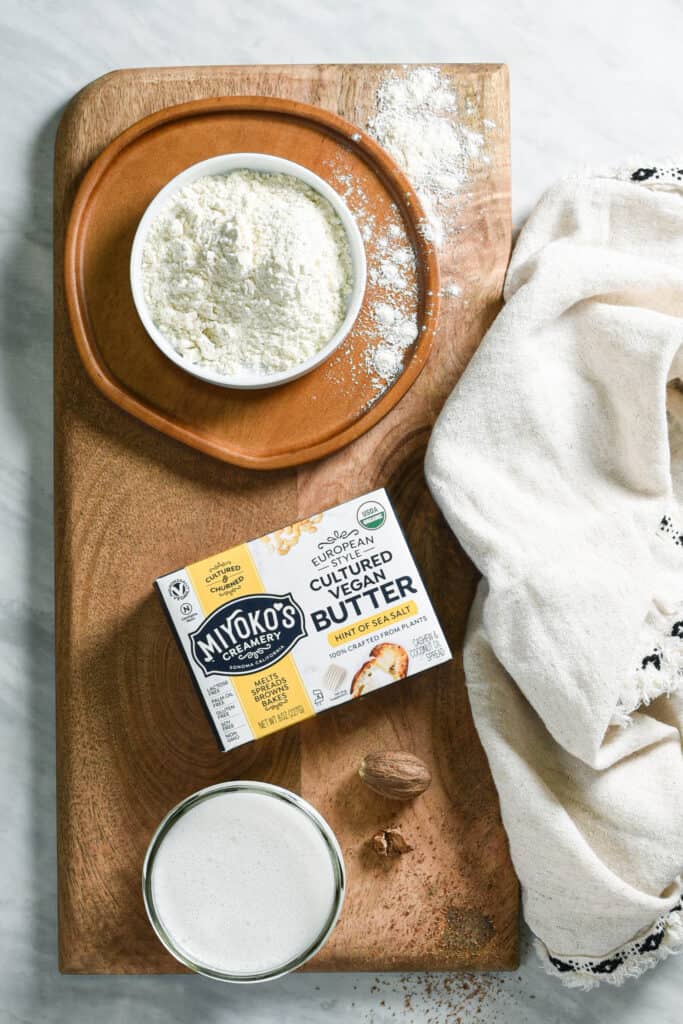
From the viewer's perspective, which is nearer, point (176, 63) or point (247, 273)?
point (247, 273)

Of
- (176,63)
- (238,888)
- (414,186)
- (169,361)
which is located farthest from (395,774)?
(176,63)

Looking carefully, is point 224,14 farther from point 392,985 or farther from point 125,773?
point 392,985

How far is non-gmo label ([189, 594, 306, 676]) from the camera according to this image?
31.6 inches

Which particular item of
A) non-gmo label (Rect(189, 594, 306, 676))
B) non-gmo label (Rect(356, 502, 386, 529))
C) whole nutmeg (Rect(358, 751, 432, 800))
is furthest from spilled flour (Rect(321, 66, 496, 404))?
whole nutmeg (Rect(358, 751, 432, 800))

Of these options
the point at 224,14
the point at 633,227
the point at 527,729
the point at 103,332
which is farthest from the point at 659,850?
the point at 224,14

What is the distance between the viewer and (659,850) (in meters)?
0.85

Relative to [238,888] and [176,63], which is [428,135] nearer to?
[176,63]

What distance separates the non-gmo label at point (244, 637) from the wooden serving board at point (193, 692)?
0.09 m

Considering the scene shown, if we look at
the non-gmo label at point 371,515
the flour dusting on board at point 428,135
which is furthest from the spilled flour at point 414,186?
the non-gmo label at point 371,515

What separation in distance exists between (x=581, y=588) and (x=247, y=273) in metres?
0.42

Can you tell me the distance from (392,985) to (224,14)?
104 centimetres

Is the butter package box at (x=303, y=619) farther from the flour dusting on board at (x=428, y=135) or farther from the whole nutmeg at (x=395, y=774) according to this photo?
the flour dusting on board at (x=428, y=135)

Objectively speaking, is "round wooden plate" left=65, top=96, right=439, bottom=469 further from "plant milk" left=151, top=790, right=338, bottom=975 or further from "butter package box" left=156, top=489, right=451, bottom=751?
"plant milk" left=151, top=790, right=338, bottom=975

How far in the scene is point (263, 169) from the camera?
0.87 metres
